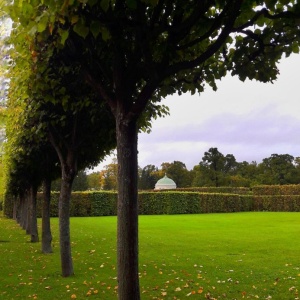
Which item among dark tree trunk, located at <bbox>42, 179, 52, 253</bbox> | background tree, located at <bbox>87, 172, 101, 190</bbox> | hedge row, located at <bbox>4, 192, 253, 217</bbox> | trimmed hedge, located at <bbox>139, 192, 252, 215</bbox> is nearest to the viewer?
dark tree trunk, located at <bbox>42, 179, 52, 253</bbox>

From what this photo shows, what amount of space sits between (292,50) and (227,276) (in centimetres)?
551

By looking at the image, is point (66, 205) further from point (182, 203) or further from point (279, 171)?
point (279, 171)

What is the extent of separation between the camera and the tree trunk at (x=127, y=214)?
4.54 meters

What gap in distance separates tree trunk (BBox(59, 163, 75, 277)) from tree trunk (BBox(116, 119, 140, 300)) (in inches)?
180

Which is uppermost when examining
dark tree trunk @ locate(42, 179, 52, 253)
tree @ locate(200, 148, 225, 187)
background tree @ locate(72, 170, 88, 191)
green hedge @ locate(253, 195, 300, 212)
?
tree @ locate(200, 148, 225, 187)

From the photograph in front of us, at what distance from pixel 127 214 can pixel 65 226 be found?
15.7ft

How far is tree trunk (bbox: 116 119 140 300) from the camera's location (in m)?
4.54

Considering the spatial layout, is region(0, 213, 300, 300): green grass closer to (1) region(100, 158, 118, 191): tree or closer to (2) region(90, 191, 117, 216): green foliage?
(2) region(90, 191, 117, 216): green foliage

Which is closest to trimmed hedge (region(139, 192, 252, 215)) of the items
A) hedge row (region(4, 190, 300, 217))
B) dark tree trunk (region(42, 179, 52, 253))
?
hedge row (region(4, 190, 300, 217))

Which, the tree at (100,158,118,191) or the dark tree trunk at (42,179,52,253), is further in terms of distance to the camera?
the tree at (100,158,118,191)

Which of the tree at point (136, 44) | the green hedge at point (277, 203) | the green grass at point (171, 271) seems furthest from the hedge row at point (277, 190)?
the tree at point (136, 44)

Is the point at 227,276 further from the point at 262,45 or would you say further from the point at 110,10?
the point at 110,10

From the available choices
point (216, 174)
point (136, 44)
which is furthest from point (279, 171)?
point (136, 44)

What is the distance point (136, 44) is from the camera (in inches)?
187
